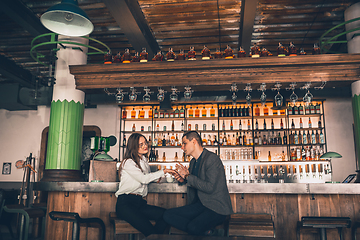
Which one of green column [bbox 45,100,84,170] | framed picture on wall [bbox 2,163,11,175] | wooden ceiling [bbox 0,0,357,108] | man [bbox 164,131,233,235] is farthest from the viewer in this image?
framed picture on wall [bbox 2,163,11,175]

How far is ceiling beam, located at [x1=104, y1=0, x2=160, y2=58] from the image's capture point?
3.99 meters

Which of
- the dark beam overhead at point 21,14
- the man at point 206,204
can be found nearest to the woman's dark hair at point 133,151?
the man at point 206,204

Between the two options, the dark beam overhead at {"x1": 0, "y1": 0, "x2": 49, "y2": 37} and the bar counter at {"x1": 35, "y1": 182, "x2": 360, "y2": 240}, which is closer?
the bar counter at {"x1": 35, "y1": 182, "x2": 360, "y2": 240}

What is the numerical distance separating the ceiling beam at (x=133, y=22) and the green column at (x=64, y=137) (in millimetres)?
1441

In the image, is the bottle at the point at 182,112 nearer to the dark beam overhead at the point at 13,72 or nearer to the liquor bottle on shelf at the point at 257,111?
the liquor bottle on shelf at the point at 257,111

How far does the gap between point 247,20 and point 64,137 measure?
331 centimetres

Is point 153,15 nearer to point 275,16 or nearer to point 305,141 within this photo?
point 275,16

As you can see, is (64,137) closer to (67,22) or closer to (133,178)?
(67,22)

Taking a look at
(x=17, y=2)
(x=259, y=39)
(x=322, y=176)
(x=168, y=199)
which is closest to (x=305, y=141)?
(x=322, y=176)

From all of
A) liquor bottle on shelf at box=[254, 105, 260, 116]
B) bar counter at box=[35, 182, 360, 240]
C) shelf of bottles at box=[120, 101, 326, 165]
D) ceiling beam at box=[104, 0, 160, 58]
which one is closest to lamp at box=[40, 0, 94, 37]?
ceiling beam at box=[104, 0, 160, 58]

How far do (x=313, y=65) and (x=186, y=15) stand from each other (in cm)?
210

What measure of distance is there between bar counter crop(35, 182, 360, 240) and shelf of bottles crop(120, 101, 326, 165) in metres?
3.27

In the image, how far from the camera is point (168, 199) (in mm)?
3488

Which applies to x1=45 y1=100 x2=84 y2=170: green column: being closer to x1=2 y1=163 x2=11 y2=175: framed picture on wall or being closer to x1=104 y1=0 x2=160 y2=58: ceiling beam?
x1=104 y1=0 x2=160 y2=58: ceiling beam
